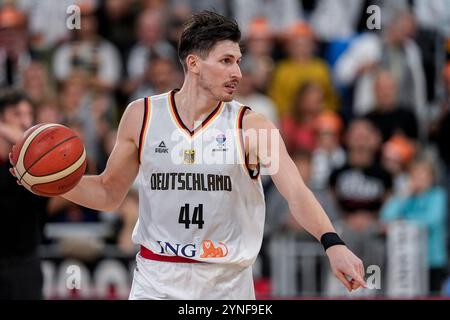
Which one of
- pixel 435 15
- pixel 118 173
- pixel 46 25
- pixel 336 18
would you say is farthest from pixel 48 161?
pixel 336 18

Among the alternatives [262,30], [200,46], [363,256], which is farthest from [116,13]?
[200,46]

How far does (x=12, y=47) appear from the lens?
1409cm

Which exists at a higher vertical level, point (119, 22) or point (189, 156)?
point (119, 22)

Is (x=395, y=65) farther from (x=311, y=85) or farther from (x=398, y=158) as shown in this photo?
(x=398, y=158)

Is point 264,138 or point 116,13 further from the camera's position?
point 116,13

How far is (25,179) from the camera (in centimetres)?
672

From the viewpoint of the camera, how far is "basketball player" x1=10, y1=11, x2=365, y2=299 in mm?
6547

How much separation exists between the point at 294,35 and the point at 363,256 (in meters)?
3.52

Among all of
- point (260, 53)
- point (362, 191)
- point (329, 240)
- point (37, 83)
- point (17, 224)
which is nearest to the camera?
point (329, 240)

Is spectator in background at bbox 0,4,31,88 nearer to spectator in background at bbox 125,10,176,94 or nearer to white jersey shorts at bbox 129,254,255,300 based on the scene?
spectator in background at bbox 125,10,176,94

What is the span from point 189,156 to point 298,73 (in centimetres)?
727

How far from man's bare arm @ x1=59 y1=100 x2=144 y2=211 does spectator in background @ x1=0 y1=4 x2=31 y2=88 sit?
6890 mm

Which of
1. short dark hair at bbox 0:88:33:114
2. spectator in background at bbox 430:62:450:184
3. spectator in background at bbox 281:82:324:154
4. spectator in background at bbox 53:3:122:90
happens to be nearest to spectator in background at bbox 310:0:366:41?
spectator in background at bbox 281:82:324:154

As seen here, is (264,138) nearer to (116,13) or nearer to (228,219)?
(228,219)
